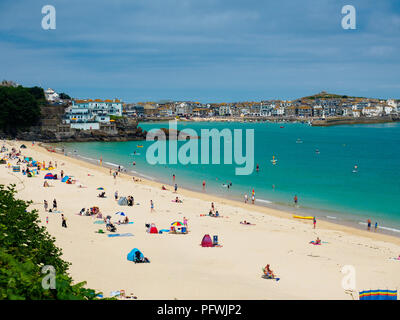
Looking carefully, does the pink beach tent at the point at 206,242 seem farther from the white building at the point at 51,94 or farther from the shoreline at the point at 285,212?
the white building at the point at 51,94

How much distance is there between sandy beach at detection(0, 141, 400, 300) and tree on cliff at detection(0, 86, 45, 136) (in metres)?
51.7

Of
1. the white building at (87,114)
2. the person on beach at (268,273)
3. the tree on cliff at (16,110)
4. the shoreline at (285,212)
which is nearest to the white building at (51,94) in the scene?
the white building at (87,114)

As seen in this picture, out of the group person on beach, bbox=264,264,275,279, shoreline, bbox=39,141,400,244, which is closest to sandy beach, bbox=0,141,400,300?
shoreline, bbox=39,141,400,244

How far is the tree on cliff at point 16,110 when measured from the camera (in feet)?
244

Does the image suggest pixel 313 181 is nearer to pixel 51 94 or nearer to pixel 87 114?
pixel 87 114

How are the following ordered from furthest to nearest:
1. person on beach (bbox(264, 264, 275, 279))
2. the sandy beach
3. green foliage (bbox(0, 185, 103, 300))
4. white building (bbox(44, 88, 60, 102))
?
white building (bbox(44, 88, 60, 102)) < person on beach (bbox(264, 264, 275, 279)) < the sandy beach < green foliage (bbox(0, 185, 103, 300))

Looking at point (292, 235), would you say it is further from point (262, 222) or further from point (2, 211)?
point (2, 211)

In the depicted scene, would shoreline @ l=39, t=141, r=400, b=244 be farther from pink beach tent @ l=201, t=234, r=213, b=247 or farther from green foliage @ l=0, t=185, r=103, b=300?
green foliage @ l=0, t=185, r=103, b=300

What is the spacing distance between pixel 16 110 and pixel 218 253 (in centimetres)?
6933

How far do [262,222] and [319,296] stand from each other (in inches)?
467

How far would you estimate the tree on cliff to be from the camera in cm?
7450

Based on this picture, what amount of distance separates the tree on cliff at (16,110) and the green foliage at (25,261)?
68.0 meters
